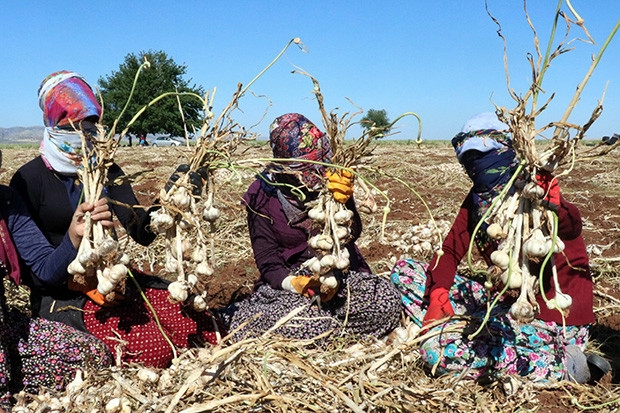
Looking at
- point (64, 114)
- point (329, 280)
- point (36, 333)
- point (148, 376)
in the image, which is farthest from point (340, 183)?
point (36, 333)

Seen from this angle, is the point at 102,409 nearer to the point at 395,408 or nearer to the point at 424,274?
the point at 395,408

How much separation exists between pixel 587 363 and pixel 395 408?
881 millimetres

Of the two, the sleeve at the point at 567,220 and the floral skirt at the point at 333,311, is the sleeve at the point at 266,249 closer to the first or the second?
the floral skirt at the point at 333,311

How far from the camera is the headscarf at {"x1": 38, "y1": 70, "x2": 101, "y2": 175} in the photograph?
2168 mm

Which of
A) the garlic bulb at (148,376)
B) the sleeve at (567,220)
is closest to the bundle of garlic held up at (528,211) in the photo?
the sleeve at (567,220)

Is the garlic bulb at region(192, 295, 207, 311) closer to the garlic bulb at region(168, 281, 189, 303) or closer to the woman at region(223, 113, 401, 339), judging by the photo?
the garlic bulb at region(168, 281, 189, 303)

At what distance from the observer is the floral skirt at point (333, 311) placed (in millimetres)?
2406

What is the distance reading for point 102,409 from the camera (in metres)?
1.78

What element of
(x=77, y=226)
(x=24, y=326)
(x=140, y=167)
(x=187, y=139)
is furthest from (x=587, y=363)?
(x=140, y=167)

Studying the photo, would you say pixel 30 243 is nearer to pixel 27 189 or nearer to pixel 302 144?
pixel 27 189

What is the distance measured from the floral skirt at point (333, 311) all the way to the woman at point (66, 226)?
0.66 feet

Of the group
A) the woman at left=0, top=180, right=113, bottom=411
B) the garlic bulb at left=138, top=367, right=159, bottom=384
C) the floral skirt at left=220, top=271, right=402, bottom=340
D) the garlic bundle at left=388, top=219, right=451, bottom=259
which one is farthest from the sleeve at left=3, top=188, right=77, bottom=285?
the garlic bundle at left=388, top=219, right=451, bottom=259

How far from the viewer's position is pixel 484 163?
228cm

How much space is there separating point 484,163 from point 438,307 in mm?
606
